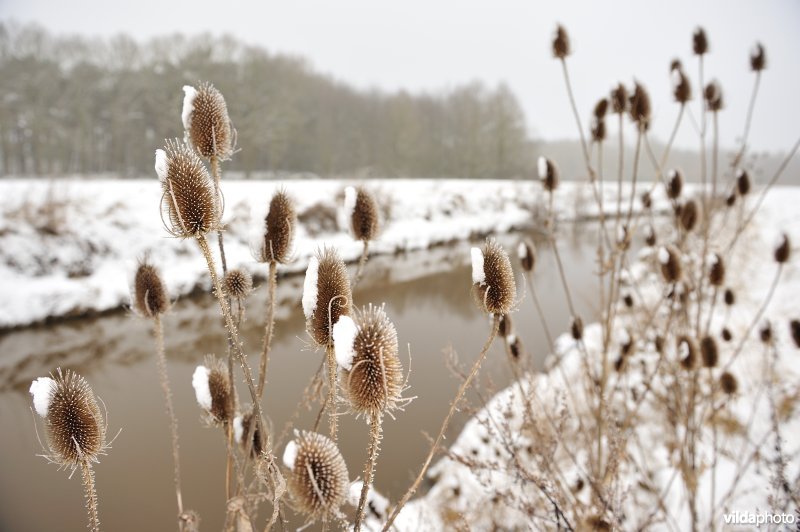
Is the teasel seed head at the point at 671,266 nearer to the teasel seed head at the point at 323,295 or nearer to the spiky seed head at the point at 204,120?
the teasel seed head at the point at 323,295

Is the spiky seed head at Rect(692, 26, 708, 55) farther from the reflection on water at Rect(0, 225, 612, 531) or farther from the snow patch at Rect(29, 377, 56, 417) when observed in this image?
the snow patch at Rect(29, 377, 56, 417)

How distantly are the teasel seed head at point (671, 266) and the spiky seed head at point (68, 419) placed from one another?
2.50 metres

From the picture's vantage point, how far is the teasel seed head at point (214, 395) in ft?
4.39

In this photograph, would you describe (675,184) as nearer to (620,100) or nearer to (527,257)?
(620,100)

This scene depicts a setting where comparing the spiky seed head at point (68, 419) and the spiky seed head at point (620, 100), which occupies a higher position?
the spiky seed head at point (620, 100)

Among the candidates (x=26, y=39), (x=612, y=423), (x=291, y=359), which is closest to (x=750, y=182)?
(x=612, y=423)

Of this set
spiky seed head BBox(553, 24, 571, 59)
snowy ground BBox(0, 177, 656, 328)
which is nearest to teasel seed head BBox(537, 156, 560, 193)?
spiky seed head BBox(553, 24, 571, 59)

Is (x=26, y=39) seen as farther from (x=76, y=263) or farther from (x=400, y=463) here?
(x=400, y=463)

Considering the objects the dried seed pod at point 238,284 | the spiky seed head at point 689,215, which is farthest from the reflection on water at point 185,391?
the spiky seed head at point 689,215

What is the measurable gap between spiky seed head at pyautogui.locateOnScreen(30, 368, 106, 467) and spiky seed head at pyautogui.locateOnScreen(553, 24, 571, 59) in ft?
8.90

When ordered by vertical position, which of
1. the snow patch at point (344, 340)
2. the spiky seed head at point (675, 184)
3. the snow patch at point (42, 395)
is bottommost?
the snow patch at point (42, 395)

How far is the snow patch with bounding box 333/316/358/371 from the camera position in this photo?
2.88ft

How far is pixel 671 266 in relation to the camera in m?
2.17

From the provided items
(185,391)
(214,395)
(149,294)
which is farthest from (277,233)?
(185,391)
